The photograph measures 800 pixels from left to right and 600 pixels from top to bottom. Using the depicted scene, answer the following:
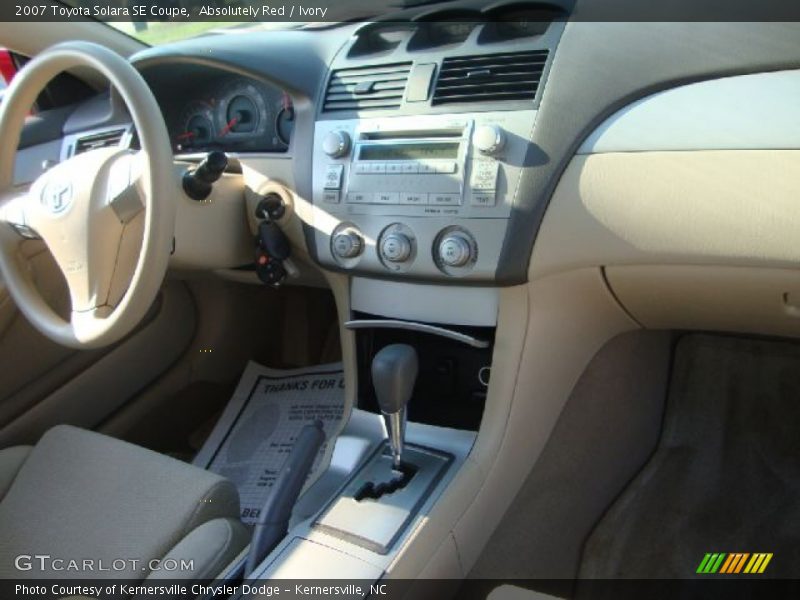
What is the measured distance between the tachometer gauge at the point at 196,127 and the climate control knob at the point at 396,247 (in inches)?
24.3

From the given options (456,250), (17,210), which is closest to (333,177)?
(456,250)

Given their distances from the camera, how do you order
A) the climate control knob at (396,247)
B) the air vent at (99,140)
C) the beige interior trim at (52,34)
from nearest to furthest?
the climate control knob at (396,247), the air vent at (99,140), the beige interior trim at (52,34)

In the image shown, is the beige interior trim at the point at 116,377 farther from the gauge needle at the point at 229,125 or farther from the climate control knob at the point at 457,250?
the climate control knob at the point at 457,250

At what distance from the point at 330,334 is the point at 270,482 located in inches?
21.7

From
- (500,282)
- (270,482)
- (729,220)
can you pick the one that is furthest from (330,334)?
(729,220)

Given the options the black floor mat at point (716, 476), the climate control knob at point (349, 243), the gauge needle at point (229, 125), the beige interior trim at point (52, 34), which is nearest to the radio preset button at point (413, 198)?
the climate control knob at point (349, 243)

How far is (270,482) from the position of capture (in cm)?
167

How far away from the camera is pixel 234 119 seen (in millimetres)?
1584

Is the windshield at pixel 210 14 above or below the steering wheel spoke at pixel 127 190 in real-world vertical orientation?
above

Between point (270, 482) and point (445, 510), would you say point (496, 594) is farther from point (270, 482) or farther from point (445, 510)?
point (270, 482)

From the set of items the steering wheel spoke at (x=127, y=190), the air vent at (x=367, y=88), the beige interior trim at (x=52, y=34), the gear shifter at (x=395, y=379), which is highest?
the beige interior trim at (x=52, y=34)

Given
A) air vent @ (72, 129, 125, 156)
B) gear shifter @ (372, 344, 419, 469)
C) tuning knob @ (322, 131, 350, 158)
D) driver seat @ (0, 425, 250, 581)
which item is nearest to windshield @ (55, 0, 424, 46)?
air vent @ (72, 129, 125, 156)

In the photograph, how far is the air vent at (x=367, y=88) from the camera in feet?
4.07

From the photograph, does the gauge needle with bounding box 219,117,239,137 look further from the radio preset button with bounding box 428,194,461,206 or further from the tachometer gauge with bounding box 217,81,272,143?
the radio preset button with bounding box 428,194,461,206
